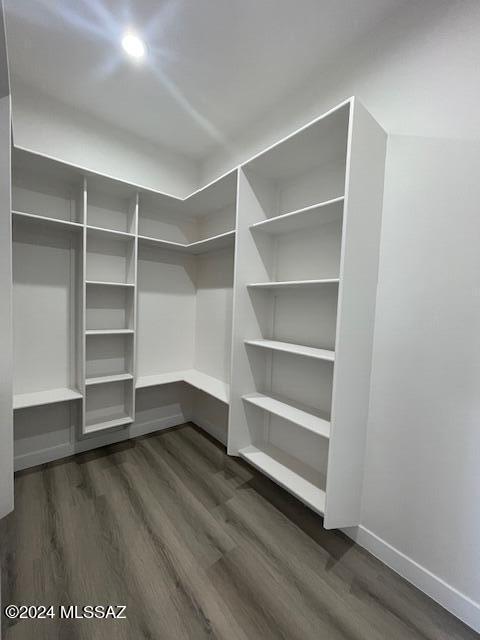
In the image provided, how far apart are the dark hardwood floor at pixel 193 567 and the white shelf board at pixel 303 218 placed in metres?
1.98

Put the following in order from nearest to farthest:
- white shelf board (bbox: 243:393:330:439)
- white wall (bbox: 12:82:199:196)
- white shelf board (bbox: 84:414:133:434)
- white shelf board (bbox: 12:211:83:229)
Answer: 1. white shelf board (bbox: 243:393:330:439)
2. white shelf board (bbox: 12:211:83:229)
3. white wall (bbox: 12:82:199:196)
4. white shelf board (bbox: 84:414:133:434)

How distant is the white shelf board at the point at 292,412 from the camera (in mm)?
1555

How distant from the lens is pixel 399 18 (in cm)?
142

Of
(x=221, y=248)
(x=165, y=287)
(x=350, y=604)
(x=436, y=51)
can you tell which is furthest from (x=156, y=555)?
(x=436, y=51)

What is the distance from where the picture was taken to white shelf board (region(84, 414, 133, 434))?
230cm

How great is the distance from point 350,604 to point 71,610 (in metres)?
1.30

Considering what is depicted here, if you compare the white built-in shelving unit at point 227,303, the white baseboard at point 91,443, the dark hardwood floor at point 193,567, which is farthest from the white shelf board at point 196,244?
the dark hardwood floor at point 193,567

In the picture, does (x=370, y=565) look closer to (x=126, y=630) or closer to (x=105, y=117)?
(x=126, y=630)

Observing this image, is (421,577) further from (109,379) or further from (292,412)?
(109,379)

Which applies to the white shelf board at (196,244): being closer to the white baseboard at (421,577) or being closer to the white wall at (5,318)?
the white wall at (5,318)

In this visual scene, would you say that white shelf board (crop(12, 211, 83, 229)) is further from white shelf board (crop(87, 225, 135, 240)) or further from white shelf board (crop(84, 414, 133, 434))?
white shelf board (crop(84, 414, 133, 434))

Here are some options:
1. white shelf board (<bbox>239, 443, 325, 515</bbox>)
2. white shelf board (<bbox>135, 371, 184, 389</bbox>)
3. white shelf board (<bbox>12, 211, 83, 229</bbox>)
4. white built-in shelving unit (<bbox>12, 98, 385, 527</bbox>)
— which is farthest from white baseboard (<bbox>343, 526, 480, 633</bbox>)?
white shelf board (<bbox>12, 211, 83, 229</bbox>)

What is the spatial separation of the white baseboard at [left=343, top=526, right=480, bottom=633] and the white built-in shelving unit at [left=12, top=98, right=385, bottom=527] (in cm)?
18

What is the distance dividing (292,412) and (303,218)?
1268 mm
